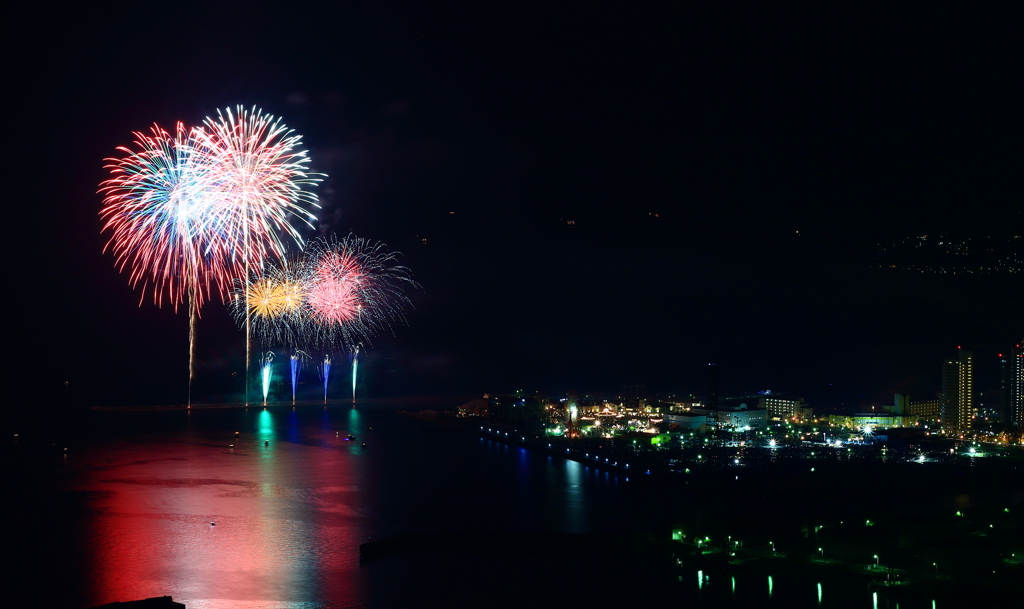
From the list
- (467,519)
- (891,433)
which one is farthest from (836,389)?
(467,519)

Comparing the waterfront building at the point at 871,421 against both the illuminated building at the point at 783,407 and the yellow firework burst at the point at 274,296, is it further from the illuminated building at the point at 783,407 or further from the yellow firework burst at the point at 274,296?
the yellow firework burst at the point at 274,296

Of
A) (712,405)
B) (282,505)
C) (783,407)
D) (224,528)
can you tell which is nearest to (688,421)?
(712,405)

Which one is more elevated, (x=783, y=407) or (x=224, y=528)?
(x=783, y=407)

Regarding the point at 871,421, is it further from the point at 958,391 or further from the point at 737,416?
the point at 737,416

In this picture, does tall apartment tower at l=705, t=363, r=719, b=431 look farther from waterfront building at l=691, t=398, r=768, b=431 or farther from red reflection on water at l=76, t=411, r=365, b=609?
red reflection on water at l=76, t=411, r=365, b=609

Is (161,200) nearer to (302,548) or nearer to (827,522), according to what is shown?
(302,548)

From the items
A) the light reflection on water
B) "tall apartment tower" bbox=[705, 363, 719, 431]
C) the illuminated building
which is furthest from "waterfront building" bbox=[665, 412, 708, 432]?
the light reflection on water

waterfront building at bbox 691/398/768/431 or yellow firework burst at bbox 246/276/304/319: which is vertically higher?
yellow firework burst at bbox 246/276/304/319
